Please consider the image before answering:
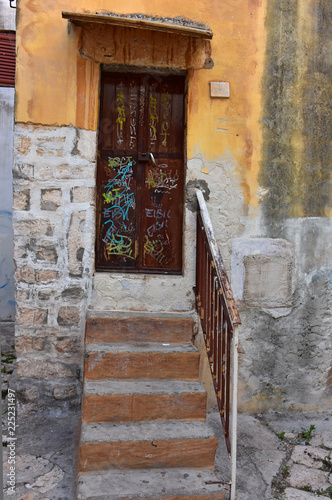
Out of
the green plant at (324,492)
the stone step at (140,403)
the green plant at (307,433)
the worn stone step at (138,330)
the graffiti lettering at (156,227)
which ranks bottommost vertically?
the green plant at (307,433)

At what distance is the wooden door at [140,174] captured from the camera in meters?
3.74

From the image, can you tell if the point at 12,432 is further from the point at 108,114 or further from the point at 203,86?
the point at 203,86

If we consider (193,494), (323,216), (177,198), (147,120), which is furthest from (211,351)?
(147,120)

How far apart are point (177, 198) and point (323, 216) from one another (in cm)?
133

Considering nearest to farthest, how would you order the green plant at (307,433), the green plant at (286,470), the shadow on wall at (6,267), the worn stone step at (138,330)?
1. the green plant at (286,470)
2. the worn stone step at (138,330)
3. the green plant at (307,433)
4. the shadow on wall at (6,267)

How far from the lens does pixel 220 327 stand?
277cm

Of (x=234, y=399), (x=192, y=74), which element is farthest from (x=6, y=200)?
(x=234, y=399)

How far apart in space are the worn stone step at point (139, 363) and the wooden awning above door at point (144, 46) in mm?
2349

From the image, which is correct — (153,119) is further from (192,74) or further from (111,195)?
(111,195)

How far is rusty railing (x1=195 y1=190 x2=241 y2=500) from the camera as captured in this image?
2467 millimetres

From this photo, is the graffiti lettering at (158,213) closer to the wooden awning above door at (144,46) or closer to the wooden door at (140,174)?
the wooden door at (140,174)

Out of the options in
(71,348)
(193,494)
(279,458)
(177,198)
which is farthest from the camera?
(177,198)

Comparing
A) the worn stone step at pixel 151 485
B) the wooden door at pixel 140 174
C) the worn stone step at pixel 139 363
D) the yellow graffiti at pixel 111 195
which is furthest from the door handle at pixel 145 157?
the worn stone step at pixel 151 485

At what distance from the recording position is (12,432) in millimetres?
3258
